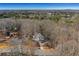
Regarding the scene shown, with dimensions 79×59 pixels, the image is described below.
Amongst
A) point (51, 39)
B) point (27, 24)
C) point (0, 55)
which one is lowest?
point (0, 55)

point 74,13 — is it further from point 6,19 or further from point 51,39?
point 6,19

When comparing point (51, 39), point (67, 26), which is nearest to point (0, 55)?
point (51, 39)

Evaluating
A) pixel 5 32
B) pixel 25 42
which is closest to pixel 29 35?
pixel 25 42

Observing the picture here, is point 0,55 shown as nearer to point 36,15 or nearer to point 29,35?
point 29,35

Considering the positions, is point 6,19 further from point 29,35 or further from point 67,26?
point 67,26

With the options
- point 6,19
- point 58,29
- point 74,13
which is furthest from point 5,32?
point 74,13

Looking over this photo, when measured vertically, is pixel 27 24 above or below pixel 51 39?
above

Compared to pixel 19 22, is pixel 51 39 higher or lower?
lower

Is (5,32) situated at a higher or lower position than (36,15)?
lower
